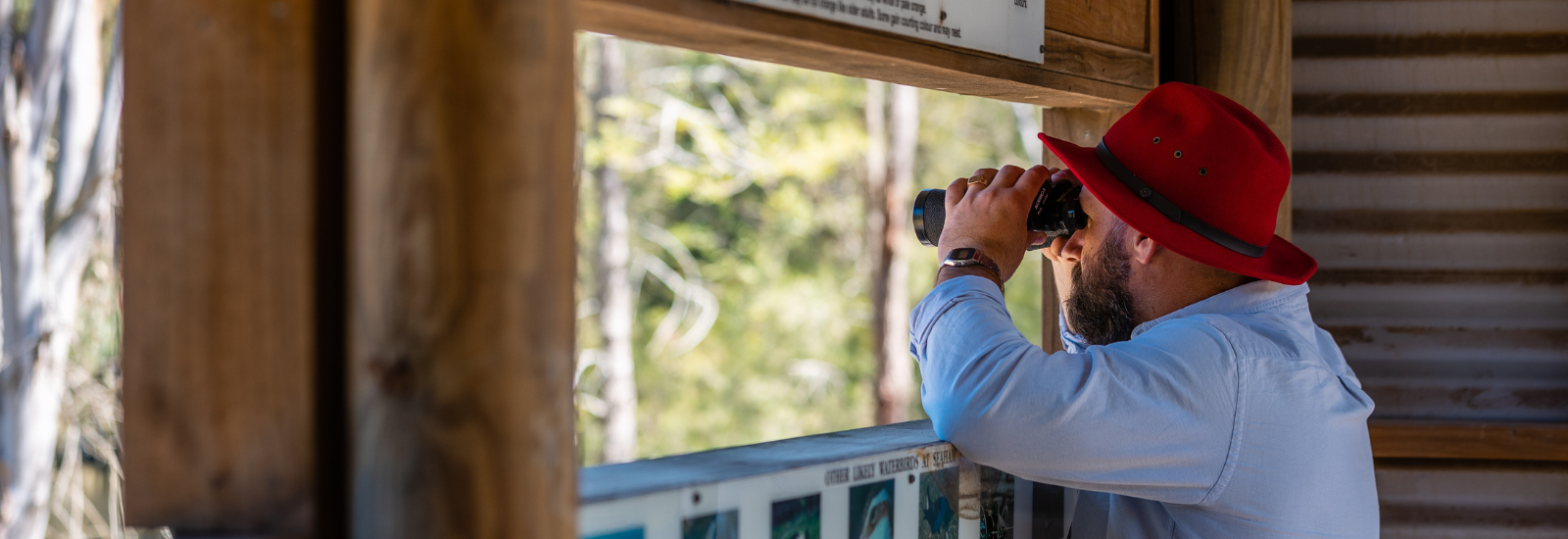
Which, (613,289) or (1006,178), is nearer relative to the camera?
(1006,178)

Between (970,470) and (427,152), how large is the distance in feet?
3.45

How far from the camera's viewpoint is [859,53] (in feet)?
5.39

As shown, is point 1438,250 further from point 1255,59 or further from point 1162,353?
point 1162,353

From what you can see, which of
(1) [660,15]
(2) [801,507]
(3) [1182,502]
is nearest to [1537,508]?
(3) [1182,502]

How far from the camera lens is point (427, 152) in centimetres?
98

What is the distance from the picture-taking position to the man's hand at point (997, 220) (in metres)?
1.91

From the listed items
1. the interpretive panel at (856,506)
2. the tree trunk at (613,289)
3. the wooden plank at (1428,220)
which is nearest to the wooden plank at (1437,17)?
the wooden plank at (1428,220)

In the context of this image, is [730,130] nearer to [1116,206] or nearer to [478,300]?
[1116,206]

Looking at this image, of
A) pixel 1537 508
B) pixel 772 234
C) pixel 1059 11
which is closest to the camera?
pixel 1059 11

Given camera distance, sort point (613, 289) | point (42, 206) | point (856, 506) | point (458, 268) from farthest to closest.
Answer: point (613, 289) < point (42, 206) < point (856, 506) < point (458, 268)

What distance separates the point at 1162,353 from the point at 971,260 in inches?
13.2

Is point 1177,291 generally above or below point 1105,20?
below

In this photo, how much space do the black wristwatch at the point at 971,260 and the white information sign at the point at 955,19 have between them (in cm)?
33

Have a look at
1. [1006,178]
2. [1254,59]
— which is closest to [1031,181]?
[1006,178]
